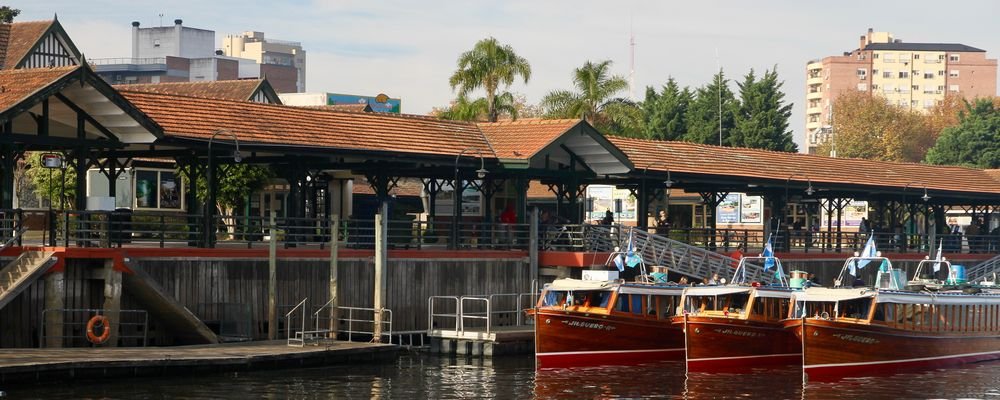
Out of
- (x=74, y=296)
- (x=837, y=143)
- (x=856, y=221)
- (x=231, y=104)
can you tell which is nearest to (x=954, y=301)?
(x=231, y=104)

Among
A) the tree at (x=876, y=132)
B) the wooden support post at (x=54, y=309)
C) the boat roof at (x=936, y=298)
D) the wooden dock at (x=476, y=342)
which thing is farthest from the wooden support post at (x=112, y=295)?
the tree at (x=876, y=132)

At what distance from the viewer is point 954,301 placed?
43.4 metres

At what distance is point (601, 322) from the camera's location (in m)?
40.8

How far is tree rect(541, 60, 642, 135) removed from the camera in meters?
81.9

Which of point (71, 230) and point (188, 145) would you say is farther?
point (188, 145)

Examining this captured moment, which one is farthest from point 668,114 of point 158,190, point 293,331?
point 293,331

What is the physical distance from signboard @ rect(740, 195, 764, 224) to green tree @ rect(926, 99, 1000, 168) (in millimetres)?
39749

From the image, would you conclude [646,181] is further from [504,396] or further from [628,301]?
[504,396]

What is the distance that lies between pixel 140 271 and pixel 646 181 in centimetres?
2286

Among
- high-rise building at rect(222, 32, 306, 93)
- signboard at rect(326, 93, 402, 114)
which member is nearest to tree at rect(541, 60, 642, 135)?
signboard at rect(326, 93, 402, 114)

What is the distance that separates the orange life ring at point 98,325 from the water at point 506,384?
2.32 meters

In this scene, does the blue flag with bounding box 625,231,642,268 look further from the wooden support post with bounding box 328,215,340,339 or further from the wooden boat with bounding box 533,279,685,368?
the wooden support post with bounding box 328,215,340,339

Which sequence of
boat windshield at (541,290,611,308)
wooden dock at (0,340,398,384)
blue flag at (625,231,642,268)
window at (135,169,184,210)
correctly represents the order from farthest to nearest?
1. window at (135,169,184,210)
2. blue flag at (625,231,642,268)
3. boat windshield at (541,290,611,308)
4. wooden dock at (0,340,398,384)

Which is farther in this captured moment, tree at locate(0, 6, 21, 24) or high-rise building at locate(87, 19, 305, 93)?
high-rise building at locate(87, 19, 305, 93)
